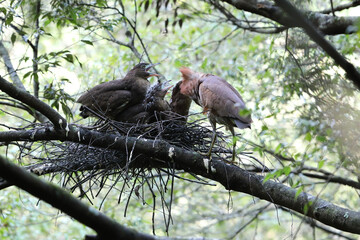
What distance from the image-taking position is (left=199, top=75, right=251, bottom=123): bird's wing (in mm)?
4125

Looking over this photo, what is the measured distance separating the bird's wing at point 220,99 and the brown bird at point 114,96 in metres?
0.91

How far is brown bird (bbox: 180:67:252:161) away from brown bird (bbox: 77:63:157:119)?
0.66 meters

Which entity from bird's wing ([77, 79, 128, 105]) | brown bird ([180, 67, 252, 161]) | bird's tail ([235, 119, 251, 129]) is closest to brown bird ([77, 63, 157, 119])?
bird's wing ([77, 79, 128, 105])

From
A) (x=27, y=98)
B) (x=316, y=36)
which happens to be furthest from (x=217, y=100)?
(x=316, y=36)

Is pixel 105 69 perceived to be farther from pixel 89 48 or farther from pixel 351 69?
pixel 351 69

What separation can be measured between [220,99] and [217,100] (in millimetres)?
36

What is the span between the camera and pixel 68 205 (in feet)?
5.73

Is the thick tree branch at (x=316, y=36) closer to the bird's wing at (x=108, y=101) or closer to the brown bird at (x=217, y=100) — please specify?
the brown bird at (x=217, y=100)

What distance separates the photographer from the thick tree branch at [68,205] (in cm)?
173

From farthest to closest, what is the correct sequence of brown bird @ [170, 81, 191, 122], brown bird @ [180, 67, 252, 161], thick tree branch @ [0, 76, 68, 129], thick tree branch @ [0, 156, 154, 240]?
1. brown bird @ [170, 81, 191, 122]
2. brown bird @ [180, 67, 252, 161]
3. thick tree branch @ [0, 76, 68, 129]
4. thick tree branch @ [0, 156, 154, 240]

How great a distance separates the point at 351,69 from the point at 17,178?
133 centimetres

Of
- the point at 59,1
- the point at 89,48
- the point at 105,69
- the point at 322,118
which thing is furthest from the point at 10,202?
the point at 89,48

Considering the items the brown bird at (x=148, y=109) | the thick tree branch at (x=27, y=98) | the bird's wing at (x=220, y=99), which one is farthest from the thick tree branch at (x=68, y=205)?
the brown bird at (x=148, y=109)

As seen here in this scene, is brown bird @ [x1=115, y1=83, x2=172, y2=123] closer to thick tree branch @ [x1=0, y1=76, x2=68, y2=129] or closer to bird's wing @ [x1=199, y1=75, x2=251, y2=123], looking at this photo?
bird's wing @ [x1=199, y1=75, x2=251, y2=123]
